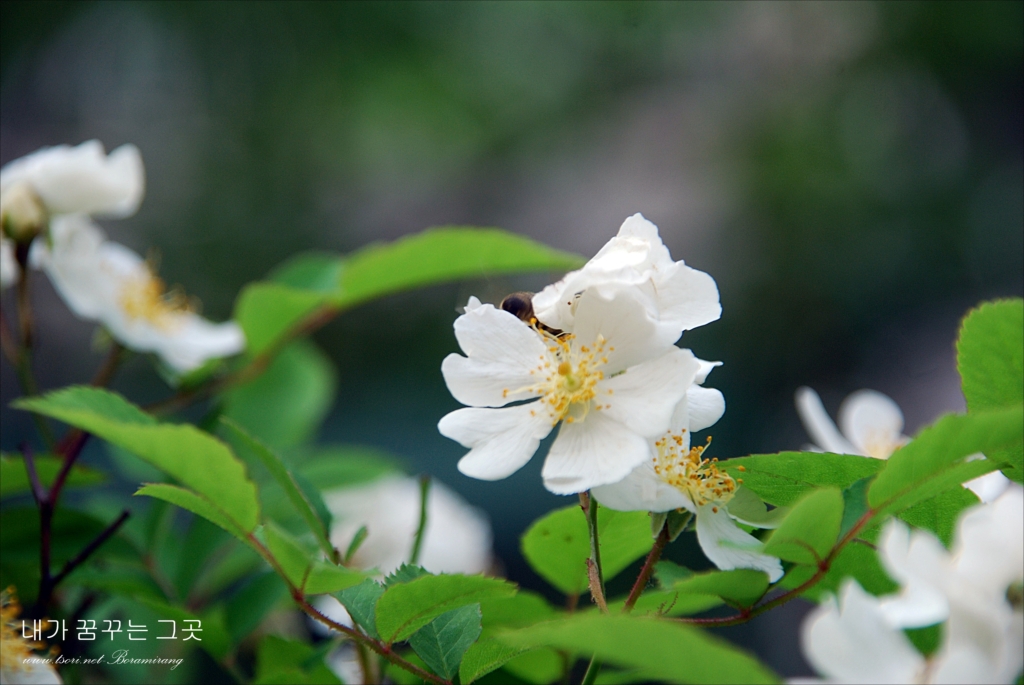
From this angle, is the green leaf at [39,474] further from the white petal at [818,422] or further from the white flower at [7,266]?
the white petal at [818,422]

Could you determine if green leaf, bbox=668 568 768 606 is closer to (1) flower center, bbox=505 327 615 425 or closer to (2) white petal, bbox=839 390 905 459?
(1) flower center, bbox=505 327 615 425

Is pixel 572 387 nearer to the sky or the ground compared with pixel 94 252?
nearer to the ground

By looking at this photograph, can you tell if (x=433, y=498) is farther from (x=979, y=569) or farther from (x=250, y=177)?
(x=250, y=177)

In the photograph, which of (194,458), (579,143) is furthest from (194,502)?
(579,143)

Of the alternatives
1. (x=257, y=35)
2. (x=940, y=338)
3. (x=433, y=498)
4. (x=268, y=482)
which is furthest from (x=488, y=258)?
(x=257, y=35)

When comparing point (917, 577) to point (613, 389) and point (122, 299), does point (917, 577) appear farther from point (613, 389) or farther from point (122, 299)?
point (122, 299)

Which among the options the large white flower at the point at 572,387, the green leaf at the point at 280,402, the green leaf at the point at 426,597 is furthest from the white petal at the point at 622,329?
the green leaf at the point at 280,402

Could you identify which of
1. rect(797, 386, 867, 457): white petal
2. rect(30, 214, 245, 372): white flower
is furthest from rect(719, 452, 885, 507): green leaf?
rect(30, 214, 245, 372): white flower

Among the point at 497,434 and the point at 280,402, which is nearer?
the point at 497,434
